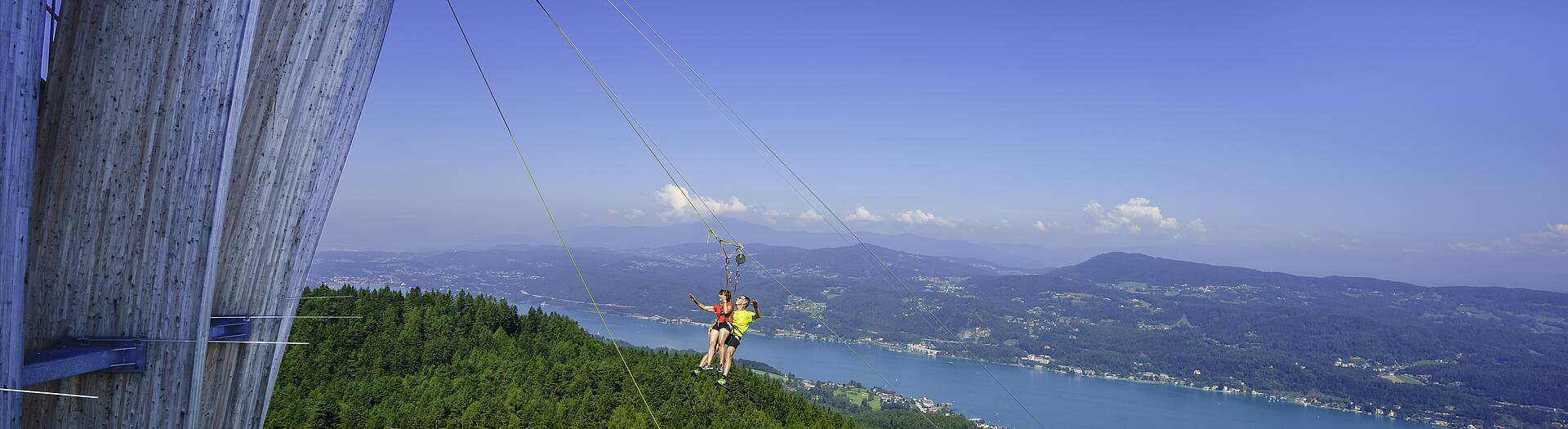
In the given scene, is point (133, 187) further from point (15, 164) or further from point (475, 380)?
point (475, 380)

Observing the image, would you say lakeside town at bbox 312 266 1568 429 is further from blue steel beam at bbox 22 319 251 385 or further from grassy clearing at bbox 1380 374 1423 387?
blue steel beam at bbox 22 319 251 385

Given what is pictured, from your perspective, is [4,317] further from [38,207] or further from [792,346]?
[792,346]

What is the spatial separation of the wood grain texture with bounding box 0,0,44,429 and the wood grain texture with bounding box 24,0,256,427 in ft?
1.10

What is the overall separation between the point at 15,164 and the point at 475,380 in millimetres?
24043

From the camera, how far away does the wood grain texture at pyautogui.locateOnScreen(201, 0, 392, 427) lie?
4082 millimetres

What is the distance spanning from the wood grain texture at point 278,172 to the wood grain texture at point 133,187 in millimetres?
363

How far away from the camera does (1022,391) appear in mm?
120438

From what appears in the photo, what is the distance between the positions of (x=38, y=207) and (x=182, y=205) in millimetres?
496

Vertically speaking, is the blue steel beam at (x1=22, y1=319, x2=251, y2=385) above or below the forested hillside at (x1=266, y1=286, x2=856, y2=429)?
above

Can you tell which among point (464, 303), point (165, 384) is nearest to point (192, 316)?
point (165, 384)

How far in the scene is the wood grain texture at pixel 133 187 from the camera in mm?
3365

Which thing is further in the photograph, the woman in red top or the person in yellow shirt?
the person in yellow shirt

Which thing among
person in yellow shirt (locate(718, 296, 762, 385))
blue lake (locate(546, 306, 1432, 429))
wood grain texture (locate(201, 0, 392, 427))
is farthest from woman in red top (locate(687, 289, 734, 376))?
blue lake (locate(546, 306, 1432, 429))

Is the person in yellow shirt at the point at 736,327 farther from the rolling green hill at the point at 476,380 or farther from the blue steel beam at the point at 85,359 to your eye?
the rolling green hill at the point at 476,380
